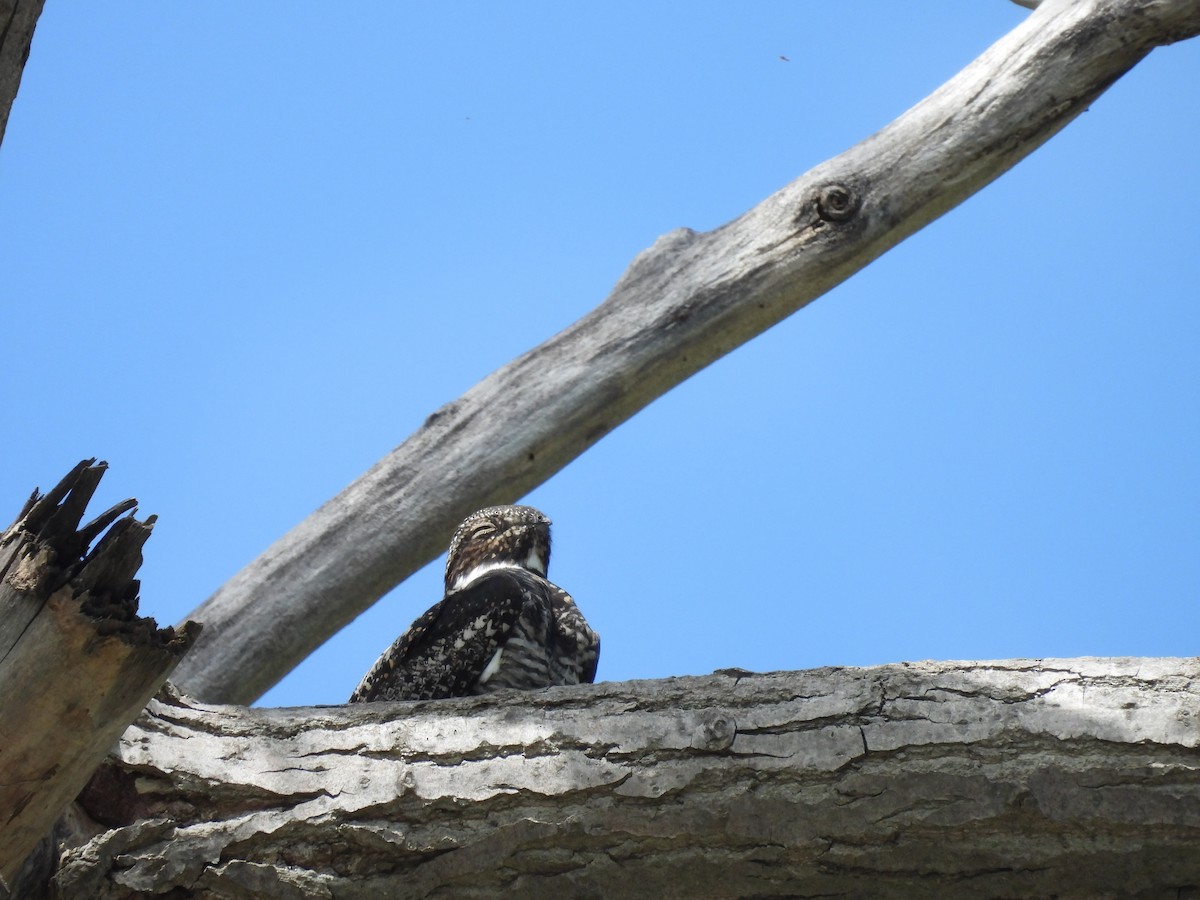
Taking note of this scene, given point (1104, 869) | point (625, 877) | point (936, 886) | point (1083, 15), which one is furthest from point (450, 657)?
point (1083, 15)

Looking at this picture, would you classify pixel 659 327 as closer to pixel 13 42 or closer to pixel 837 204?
pixel 837 204

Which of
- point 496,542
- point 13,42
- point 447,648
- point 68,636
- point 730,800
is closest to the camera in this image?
point 68,636

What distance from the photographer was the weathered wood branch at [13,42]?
224 centimetres

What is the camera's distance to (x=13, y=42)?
2270 millimetres

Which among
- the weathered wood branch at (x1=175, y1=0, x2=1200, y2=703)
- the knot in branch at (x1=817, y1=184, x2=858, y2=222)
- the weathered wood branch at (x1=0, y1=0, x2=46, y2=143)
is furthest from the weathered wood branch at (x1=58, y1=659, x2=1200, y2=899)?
A: the knot in branch at (x1=817, y1=184, x2=858, y2=222)

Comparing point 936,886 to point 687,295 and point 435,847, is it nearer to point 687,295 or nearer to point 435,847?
point 435,847

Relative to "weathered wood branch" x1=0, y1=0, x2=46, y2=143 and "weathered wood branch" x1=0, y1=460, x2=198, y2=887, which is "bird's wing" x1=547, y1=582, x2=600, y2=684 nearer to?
"weathered wood branch" x1=0, y1=460, x2=198, y2=887

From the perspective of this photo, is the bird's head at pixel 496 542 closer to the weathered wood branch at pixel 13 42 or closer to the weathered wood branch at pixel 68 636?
the weathered wood branch at pixel 68 636

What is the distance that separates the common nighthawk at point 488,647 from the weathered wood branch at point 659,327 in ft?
1.34

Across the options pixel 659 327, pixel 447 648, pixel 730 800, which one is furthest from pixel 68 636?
pixel 659 327

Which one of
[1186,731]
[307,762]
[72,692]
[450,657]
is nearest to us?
[72,692]

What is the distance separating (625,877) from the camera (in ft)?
9.01

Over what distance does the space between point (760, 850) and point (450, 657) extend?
166 centimetres

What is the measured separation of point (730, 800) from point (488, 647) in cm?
160
